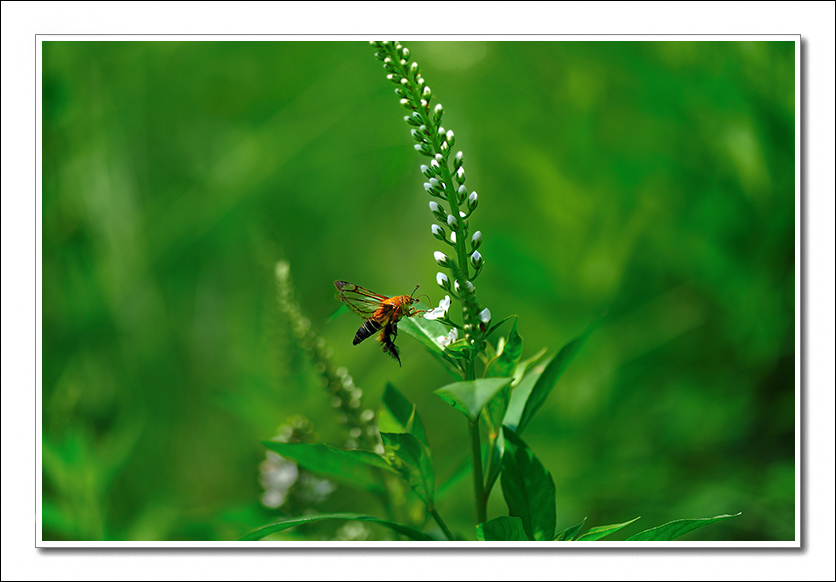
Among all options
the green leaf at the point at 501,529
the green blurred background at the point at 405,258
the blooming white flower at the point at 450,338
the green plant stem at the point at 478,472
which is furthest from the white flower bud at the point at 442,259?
the green blurred background at the point at 405,258

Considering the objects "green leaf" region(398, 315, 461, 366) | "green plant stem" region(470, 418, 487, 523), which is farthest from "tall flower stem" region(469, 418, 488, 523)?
"green leaf" region(398, 315, 461, 366)

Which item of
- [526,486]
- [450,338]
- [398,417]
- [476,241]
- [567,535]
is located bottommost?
[567,535]

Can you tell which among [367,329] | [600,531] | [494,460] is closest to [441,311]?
[367,329]

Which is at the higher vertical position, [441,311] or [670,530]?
[441,311]

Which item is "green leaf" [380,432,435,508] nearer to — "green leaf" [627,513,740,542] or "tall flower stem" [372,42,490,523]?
"tall flower stem" [372,42,490,523]

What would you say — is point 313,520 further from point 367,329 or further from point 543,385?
point 543,385

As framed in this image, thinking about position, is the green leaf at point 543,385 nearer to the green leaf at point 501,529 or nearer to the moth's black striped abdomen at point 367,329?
the green leaf at point 501,529

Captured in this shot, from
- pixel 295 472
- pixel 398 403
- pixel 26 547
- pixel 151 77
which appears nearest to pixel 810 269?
pixel 398 403
